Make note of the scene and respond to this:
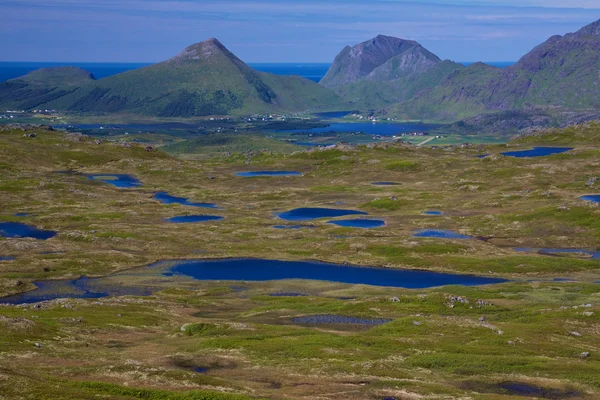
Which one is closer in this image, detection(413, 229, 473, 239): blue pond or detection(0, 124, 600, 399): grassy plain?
detection(0, 124, 600, 399): grassy plain

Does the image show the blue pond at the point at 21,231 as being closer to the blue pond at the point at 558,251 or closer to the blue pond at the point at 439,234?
the blue pond at the point at 439,234

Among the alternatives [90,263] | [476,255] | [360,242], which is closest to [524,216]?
[476,255]

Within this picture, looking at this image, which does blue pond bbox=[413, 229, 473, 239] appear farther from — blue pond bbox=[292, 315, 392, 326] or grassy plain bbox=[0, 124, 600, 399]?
blue pond bbox=[292, 315, 392, 326]

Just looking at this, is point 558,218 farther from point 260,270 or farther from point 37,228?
point 37,228

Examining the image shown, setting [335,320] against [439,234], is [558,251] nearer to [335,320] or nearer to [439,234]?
[439,234]

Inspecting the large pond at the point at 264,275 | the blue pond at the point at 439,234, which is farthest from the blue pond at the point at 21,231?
the blue pond at the point at 439,234

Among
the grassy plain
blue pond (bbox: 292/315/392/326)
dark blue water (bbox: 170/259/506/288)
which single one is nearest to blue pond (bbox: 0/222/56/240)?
the grassy plain

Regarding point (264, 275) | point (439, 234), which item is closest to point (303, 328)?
point (264, 275)
